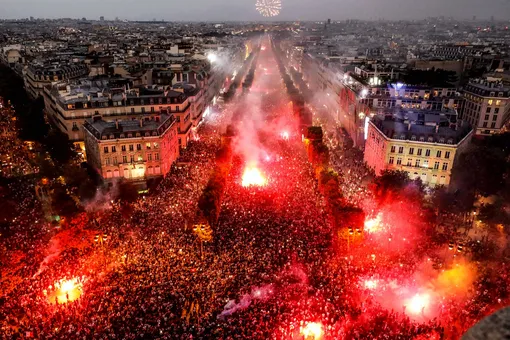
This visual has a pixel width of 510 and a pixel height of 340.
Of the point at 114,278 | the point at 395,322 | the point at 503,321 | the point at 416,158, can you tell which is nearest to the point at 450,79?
the point at 416,158

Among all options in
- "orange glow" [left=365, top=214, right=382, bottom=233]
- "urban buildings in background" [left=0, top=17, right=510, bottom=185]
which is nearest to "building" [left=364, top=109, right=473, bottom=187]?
"urban buildings in background" [left=0, top=17, right=510, bottom=185]

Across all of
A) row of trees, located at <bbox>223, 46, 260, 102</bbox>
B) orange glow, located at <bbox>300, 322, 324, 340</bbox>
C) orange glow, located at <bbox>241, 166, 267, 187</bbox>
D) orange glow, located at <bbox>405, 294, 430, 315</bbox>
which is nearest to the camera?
orange glow, located at <bbox>300, 322, 324, 340</bbox>

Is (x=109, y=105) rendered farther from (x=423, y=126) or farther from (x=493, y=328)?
(x=493, y=328)

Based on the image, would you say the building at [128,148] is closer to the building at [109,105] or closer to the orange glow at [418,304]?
the building at [109,105]

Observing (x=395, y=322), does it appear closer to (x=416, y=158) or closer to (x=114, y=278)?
(x=114, y=278)

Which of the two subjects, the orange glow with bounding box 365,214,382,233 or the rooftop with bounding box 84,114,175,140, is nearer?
the orange glow with bounding box 365,214,382,233

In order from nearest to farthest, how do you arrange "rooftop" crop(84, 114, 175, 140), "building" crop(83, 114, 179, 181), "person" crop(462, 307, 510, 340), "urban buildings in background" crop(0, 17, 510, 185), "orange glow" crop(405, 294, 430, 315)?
"person" crop(462, 307, 510, 340), "orange glow" crop(405, 294, 430, 315), "rooftop" crop(84, 114, 175, 140), "building" crop(83, 114, 179, 181), "urban buildings in background" crop(0, 17, 510, 185)

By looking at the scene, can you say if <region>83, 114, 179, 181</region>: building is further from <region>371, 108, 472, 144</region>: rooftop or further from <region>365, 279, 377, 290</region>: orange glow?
<region>365, 279, 377, 290</region>: orange glow
